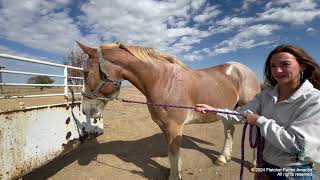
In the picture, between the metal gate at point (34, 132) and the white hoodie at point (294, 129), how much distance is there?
2.58 m

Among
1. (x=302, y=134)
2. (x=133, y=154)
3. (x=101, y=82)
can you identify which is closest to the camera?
(x=302, y=134)

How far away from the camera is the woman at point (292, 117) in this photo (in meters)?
1.62

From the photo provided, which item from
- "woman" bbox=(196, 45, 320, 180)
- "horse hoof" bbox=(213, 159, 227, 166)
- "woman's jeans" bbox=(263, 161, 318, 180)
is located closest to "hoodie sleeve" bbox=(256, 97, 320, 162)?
"woman" bbox=(196, 45, 320, 180)

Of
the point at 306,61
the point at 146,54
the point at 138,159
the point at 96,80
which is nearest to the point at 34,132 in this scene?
the point at 96,80

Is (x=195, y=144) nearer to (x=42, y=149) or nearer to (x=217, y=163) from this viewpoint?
(x=217, y=163)

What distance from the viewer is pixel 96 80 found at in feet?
12.2

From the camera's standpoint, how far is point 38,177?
4.08 m

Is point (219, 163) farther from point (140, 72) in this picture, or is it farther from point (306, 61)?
point (306, 61)

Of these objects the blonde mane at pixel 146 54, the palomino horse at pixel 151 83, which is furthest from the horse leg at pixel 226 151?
the blonde mane at pixel 146 54

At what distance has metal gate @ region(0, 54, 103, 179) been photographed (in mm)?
2766

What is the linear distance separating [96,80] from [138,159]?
2000 millimetres

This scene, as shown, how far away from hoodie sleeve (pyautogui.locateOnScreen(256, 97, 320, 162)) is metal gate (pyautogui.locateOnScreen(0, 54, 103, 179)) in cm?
263

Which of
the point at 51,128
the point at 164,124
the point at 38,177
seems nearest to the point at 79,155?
the point at 38,177

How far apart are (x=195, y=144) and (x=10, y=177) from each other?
401 cm
